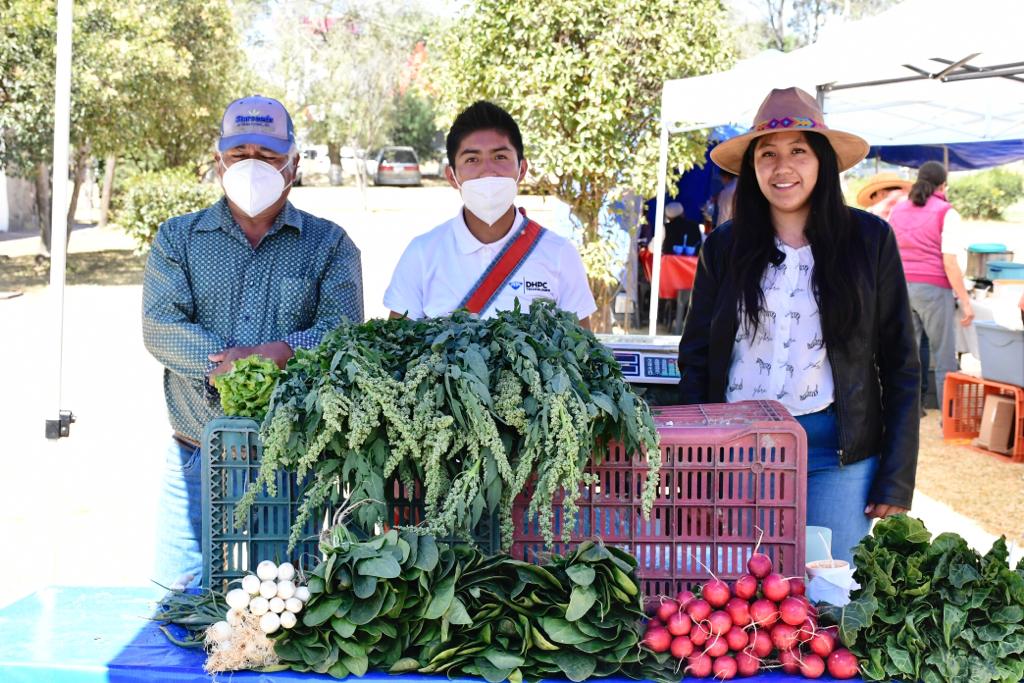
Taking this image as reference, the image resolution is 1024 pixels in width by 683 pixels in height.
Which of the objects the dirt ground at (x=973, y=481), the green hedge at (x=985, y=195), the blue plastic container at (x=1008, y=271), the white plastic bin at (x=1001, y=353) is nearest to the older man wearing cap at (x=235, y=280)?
the dirt ground at (x=973, y=481)

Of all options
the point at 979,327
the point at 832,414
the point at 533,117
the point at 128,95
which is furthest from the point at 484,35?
the point at 128,95

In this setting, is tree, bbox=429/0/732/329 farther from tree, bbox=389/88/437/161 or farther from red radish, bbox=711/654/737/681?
tree, bbox=389/88/437/161

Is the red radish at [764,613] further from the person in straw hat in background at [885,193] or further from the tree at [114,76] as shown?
the tree at [114,76]

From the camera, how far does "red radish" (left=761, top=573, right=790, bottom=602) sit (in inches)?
81.8

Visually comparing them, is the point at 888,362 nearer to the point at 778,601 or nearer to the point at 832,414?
the point at 832,414

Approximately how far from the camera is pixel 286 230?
10.4 ft

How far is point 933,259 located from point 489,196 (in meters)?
6.16

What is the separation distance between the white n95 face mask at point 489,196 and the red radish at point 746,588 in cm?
140

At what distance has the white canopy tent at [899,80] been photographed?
4.88 metres

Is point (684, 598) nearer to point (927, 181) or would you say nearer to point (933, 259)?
point (927, 181)

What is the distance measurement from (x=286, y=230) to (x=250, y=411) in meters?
1.04

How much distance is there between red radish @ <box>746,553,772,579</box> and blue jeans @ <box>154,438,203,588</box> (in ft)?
5.44

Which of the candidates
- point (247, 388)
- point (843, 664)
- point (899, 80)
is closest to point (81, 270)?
point (899, 80)

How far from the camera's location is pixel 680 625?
2.05 m
